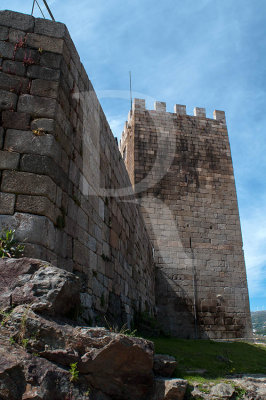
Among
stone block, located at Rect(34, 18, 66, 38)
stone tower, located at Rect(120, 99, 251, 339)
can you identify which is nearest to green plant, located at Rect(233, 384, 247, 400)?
stone block, located at Rect(34, 18, 66, 38)

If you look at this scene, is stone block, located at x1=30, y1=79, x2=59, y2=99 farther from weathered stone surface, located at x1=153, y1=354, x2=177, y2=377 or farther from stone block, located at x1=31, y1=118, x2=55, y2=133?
weathered stone surface, located at x1=153, y1=354, x2=177, y2=377

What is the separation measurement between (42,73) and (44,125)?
26.3 inches

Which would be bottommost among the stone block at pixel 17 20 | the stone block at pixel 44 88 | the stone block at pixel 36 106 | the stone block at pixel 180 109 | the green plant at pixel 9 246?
the green plant at pixel 9 246

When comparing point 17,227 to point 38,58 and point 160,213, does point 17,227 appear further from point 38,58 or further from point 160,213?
point 160,213

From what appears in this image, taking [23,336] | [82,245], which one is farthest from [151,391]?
[82,245]

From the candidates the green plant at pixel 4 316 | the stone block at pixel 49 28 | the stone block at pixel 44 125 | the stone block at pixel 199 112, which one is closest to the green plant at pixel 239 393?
the green plant at pixel 4 316

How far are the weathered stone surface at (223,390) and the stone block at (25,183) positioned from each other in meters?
2.25

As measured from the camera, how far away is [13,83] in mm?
4121

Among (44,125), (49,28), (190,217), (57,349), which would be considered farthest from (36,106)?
(190,217)

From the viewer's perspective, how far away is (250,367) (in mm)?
5297

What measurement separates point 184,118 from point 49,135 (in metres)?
11.6

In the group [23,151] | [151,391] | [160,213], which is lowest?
[151,391]

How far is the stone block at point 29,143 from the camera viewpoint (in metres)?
3.85

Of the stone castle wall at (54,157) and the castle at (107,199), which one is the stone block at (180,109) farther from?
the stone castle wall at (54,157)
